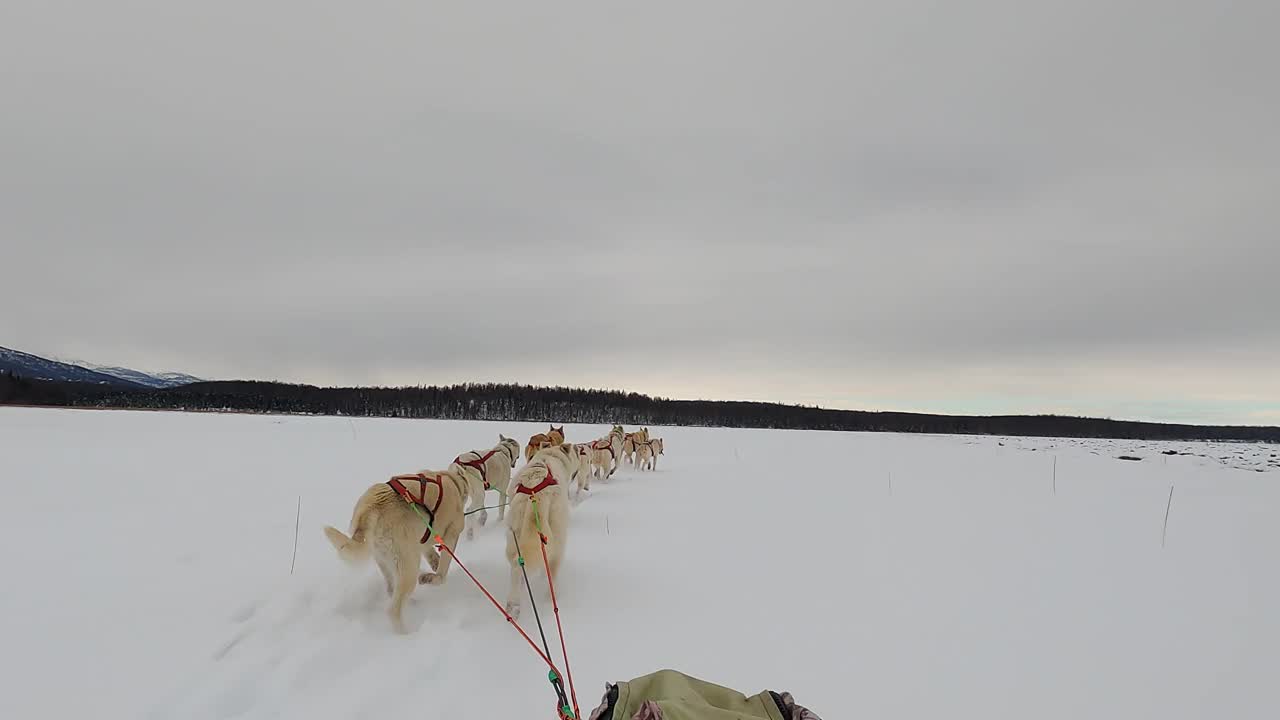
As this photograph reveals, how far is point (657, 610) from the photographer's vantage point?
4.37 m

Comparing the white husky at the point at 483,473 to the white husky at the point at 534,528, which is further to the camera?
the white husky at the point at 483,473

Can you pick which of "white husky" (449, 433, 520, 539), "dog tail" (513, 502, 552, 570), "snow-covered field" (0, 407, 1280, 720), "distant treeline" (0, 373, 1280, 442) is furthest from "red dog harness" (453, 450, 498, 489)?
"distant treeline" (0, 373, 1280, 442)

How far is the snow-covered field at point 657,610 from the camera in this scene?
3.09m

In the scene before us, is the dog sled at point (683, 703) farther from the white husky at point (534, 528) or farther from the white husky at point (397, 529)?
the white husky at point (397, 529)

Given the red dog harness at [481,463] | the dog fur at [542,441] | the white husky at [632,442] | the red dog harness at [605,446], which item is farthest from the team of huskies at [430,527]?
the white husky at [632,442]

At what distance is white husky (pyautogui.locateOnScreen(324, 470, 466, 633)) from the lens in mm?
3633

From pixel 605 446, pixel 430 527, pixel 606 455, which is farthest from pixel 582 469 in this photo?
pixel 430 527

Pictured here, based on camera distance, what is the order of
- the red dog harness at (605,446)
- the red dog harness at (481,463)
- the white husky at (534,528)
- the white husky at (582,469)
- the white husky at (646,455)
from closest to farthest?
the white husky at (534,528)
the red dog harness at (481,463)
the white husky at (582,469)
the red dog harness at (605,446)
the white husky at (646,455)

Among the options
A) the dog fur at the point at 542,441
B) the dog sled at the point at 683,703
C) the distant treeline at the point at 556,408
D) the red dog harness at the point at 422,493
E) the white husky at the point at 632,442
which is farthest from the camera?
the distant treeline at the point at 556,408

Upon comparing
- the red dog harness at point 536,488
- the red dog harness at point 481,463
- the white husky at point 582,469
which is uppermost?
the red dog harness at point 536,488

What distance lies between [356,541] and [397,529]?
1.05ft

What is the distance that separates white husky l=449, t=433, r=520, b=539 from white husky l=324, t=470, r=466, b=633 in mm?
1063

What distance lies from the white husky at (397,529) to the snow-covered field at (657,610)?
1.18ft

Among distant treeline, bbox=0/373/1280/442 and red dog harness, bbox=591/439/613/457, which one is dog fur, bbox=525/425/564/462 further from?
distant treeline, bbox=0/373/1280/442
